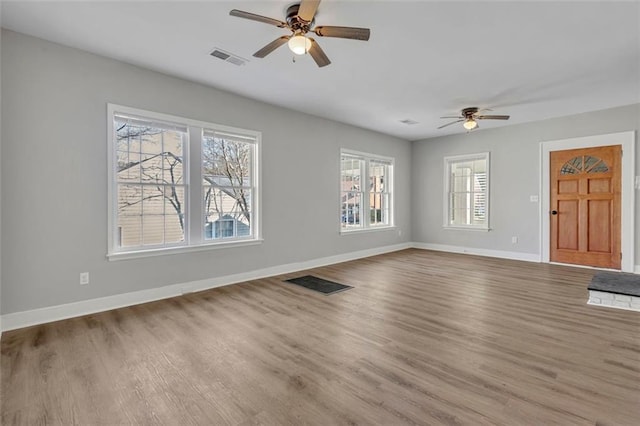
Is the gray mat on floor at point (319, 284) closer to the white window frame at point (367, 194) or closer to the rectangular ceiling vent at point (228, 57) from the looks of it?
the white window frame at point (367, 194)

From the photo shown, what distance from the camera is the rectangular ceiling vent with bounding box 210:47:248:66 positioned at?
3324 mm

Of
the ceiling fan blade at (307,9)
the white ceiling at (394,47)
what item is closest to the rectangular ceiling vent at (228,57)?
the white ceiling at (394,47)

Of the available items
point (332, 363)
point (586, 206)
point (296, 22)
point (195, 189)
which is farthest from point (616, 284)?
point (195, 189)

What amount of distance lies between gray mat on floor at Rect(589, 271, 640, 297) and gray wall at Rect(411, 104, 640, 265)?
4.73 feet

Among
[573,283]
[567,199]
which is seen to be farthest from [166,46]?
[567,199]

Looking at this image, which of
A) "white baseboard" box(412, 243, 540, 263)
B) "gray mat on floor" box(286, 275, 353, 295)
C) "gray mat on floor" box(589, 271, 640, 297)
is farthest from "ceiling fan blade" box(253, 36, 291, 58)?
"white baseboard" box(412, 243, 540, 263)

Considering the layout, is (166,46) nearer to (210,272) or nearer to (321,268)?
(210,272)

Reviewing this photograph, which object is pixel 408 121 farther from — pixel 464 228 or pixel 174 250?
pixel 174 250

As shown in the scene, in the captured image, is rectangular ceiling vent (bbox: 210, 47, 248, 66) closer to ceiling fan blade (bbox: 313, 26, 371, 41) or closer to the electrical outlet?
ceiling fan blade (bbox: 313, 26, 371, 41)

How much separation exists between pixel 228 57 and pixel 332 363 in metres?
3.31

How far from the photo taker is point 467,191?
7273 millimetres

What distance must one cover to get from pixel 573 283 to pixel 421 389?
3.99m

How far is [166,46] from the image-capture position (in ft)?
Result: 10.5

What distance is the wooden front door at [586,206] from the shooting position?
5.26m
